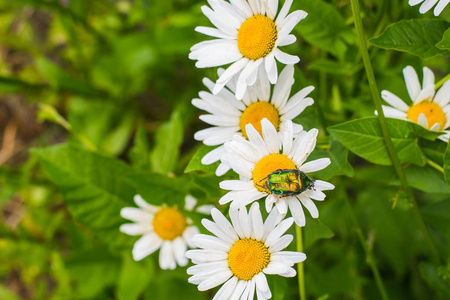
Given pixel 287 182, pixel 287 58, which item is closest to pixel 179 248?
pixel 287 182

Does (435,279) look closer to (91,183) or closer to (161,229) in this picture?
(161,229)

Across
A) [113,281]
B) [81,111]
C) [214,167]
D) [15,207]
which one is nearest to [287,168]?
[214,167]

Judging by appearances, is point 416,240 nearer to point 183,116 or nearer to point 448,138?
point 448,138

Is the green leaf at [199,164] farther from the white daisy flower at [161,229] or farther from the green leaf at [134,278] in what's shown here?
the green leaf at [134,278]

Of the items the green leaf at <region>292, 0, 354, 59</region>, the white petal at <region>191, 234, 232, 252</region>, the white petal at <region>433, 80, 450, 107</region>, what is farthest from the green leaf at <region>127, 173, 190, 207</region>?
the white petal at <region>433, 80, 450, 107</region>

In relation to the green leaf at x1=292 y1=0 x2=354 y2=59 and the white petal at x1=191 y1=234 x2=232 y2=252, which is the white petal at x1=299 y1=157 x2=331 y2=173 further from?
the green leaf at x1=292 y1=0 x2=354 y2=59

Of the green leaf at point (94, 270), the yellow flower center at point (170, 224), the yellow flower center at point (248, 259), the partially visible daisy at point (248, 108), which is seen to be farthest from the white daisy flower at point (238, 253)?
the green leaf at point (94, 270)
